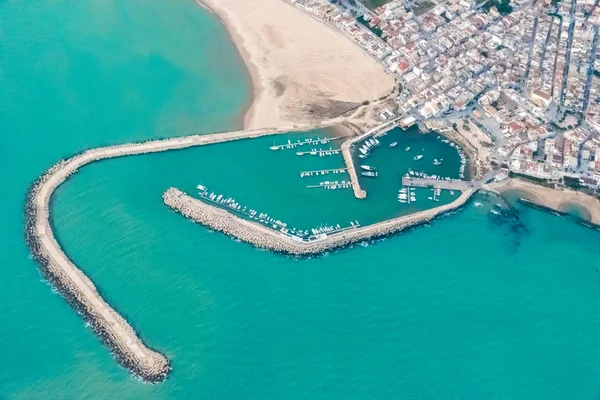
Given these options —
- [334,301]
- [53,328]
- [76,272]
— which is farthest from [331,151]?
[53,328]

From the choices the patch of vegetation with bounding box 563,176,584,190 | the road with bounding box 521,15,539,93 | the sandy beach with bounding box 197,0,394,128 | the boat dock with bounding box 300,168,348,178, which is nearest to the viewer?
the boat dock with bounding box 300,168,348,178

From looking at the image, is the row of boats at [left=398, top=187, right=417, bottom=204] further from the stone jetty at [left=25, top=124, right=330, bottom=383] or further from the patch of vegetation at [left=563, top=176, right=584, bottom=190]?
the stone jetty at [left=25, top=124, right=330, bottom=383]

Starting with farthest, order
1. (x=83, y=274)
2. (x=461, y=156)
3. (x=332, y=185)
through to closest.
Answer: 1. (x=461, y=156)
2. (x=332, y=185)
3. (x=83, y=274)

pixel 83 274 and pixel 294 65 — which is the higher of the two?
pixel 294 65

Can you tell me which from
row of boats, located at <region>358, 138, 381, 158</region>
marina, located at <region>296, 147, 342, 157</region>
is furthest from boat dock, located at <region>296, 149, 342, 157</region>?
row of boats, located at <region>358, 138, 381, 158</region>

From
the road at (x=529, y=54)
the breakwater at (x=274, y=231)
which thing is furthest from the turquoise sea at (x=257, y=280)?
the road at (x=529, y=54)

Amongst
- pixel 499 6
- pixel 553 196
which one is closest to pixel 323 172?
pixel 553 196

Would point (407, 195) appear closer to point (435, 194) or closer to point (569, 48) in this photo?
point (435, 194)
